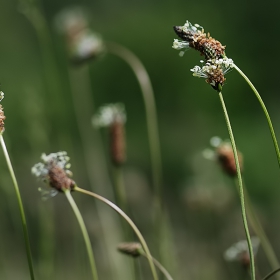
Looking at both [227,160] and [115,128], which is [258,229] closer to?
[227,160]

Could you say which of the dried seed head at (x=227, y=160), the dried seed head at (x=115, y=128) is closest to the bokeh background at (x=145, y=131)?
the dried seed head at (x=115, y=128)

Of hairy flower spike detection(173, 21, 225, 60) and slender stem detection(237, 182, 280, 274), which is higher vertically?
hairy flower spike detection(173, 21, 225, 60)

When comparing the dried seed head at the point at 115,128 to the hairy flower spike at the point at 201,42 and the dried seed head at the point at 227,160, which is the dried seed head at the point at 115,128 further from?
the hairy flower spike at the point at 201,42

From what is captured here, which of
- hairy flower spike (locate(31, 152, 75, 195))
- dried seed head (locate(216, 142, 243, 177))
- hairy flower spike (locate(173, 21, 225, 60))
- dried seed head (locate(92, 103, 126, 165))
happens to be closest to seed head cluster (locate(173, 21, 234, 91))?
hairy flower spike (locate(173, 21, 225, 60))

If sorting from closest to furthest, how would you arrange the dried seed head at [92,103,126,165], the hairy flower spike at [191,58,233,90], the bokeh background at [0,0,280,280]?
1. the hairy flower spike at [191,58,233,90]
2. the dried seed head at [92,103,126,165]
3. the bokeh background at [0,0,280,280]

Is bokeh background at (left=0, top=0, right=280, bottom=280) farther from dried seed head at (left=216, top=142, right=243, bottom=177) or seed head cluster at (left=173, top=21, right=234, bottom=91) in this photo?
seed head cluster at (left=173, top=21, right=234, bottom=91)

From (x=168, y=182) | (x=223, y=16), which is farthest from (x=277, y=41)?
(x=168, y=182)

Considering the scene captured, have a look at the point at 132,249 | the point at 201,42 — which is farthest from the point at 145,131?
the point at 201,42
